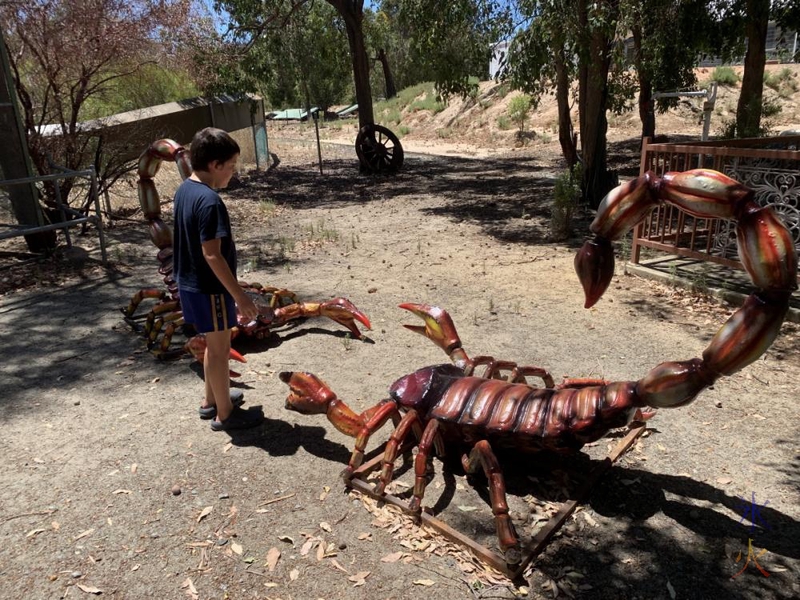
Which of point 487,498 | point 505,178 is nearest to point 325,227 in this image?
point 505,178

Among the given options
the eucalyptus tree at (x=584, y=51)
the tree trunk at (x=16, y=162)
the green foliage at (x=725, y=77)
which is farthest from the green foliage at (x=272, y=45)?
the green foliage at (x=725, y=77)

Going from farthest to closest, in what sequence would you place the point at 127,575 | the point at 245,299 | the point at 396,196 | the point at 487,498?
the point at 396,196 < the point at 245,299 < the point at 487,498 < the point at 127,575

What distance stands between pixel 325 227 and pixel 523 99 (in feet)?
58.8

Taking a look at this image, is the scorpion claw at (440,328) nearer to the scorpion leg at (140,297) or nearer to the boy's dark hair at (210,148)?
the boy's dark hair at (210,148)

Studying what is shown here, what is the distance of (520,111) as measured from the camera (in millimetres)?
24703

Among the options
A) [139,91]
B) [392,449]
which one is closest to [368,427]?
[392,449]

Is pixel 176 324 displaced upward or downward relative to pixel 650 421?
upward

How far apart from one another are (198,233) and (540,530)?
2336 mm

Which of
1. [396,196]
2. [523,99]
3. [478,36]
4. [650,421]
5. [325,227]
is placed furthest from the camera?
[523,99]

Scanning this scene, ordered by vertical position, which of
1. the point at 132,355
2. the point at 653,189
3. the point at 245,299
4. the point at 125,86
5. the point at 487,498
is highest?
the point at 125,86

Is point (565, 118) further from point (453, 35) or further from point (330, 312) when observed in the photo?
point (330, 312)

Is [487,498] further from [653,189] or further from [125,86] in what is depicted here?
[125,86]

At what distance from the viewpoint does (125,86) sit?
41.9ft

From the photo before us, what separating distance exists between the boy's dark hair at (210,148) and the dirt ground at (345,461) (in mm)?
1675
